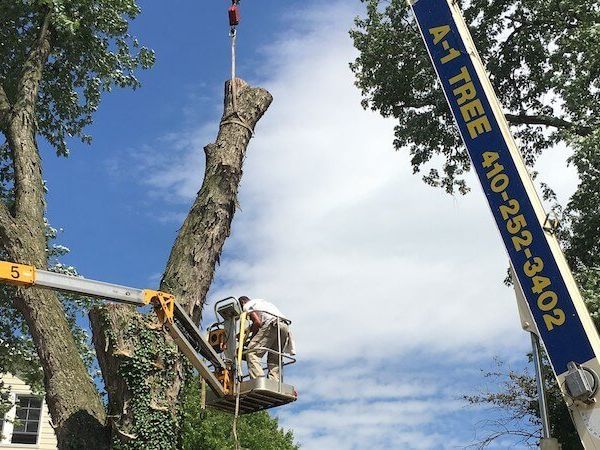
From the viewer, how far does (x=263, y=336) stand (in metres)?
8.83

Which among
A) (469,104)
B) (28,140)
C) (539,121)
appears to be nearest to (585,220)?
(539,121)

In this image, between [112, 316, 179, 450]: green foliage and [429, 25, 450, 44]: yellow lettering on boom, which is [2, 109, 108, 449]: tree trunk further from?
[429, 25, 450, 44]: yellow lettering on boom

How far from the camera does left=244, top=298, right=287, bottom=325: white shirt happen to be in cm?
884

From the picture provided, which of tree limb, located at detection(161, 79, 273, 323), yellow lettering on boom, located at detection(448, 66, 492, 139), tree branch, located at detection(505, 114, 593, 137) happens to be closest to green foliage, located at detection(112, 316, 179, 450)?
tree limb, located at detection(161, 79, 273, 323)

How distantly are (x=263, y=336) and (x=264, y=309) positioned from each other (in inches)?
11.9

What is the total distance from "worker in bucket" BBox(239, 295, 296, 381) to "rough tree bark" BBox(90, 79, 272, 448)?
1.06 m

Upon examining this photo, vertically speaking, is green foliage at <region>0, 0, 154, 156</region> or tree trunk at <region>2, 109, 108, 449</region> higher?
green foliage at <region>0, 0, 154, 156</region>

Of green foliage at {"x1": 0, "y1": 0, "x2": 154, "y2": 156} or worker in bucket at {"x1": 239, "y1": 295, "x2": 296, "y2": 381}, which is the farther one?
green foliage at {"x1": 0, "y1": 0, "x2": 154, "y2": 156}

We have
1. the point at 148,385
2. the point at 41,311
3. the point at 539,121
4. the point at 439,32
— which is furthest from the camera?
the point at 539,121

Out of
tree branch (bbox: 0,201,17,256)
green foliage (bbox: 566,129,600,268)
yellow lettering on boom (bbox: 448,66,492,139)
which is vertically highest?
green foliage (bbox: 566,129,600,268)

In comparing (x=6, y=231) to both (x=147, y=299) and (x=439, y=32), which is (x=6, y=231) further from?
(x=439, y=32)

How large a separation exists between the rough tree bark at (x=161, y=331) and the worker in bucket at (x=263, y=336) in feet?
3.46

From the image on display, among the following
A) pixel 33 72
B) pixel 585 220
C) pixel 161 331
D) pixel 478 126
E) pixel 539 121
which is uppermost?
pixel 539 121

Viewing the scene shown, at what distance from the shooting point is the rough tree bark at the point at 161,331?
29.2 ft
